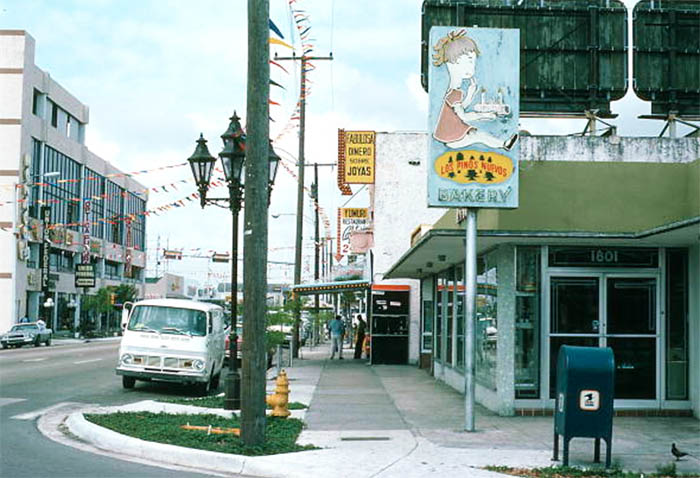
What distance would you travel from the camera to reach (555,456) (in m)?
10.2

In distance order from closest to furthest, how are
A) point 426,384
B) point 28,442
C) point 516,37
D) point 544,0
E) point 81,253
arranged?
point 28,442 < point 516,37 < point 426,384 < point 544,0 < point 81,253

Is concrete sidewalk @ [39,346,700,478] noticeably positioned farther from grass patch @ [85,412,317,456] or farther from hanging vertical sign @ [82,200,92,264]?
hanging vertical sign @ [82,200,92,264]

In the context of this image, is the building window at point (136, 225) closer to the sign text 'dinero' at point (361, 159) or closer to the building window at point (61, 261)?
the building window at point (61, 261)

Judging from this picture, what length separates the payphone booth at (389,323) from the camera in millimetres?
29438

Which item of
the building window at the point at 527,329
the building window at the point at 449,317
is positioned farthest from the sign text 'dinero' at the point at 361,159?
the building window at the point at 527,329

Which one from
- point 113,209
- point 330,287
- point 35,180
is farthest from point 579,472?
point 113,209

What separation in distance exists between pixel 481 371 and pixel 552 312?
2.54 meters

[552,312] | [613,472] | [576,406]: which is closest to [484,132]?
[552,312]

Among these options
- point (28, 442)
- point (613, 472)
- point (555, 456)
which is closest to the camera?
point (613, 472)

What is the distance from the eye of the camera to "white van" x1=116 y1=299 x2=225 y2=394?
18203 mm

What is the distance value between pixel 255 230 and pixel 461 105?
4.49 meters

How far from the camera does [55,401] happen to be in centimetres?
1652

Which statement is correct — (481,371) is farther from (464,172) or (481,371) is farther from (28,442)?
(28,442)

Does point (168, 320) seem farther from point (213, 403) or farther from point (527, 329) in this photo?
point (527, 329)
